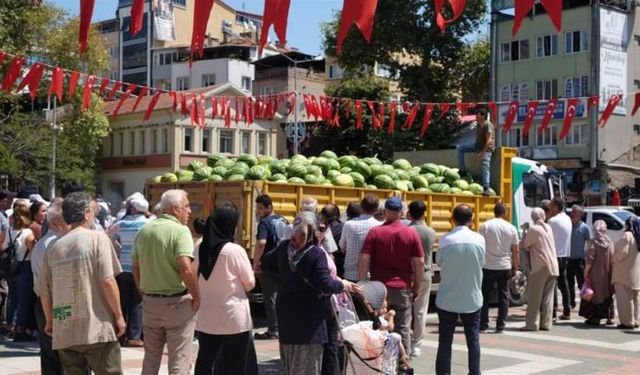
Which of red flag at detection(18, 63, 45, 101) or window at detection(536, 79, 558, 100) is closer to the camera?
red flag at detection(18, 63, 45, 101)

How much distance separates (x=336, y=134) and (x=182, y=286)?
41.7 m

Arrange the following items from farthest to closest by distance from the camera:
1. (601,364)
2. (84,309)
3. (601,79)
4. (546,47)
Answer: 1. (546,47)
2. (601,79)
3. (601,364)
4. (84,309)

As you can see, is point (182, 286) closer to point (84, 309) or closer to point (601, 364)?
point (84, 309)

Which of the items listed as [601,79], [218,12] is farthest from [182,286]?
[218,12]

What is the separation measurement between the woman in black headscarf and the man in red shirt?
187 centimetres

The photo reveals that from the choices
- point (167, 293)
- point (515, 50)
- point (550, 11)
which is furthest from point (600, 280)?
point (515, 50)

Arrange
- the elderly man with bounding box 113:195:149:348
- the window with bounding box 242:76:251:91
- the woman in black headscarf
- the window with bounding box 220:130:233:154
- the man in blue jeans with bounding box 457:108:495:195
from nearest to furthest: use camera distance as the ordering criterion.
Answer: the woman in black headscarf, the elderly man with bounding box 113:195:149:348, the man in blue jeans with bounding box 457:108:495:195, the window with bounding box 220:130:233:154, the window with bounding box 242:76:251:91

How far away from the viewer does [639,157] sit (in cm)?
4378

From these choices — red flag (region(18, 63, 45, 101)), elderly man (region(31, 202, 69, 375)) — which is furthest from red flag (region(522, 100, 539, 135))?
elderly man (region(31, 202, 69, 375))

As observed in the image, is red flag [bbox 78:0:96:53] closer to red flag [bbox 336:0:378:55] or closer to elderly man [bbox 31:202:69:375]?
red flag [bbox 336:0:378:55]

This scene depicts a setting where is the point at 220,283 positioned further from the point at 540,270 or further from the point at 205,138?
the point at 205,138

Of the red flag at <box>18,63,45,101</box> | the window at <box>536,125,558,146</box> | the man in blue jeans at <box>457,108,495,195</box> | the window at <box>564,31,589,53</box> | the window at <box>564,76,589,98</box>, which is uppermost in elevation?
the window at <box>564,31,589,53</box>

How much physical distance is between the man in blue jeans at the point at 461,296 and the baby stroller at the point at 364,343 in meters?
1.01

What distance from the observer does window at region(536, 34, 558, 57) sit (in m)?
45.1
